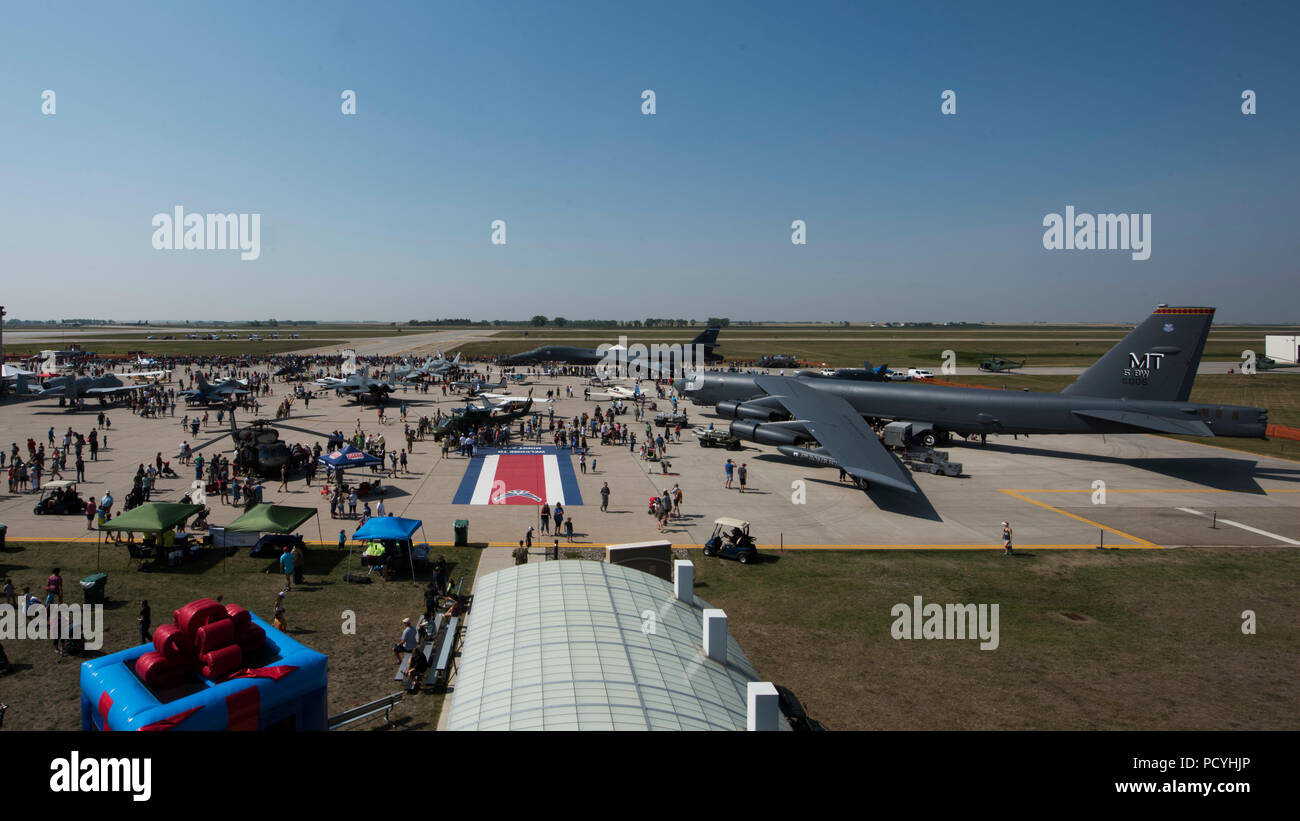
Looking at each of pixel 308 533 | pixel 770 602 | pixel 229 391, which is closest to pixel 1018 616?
pixel 770 602

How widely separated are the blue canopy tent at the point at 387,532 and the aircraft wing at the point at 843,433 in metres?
17.4

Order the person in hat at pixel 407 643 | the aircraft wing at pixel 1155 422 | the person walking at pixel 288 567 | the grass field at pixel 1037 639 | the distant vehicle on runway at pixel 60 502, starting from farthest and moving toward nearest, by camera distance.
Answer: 1. the aircraft wing at pixel 1155 422
2. the distant vehicle on runway at pixel 60 502
3. the person walking at pixel 288 567
4. the person in hat at pixel 407 643
5. the grass field at pixel 1037 639

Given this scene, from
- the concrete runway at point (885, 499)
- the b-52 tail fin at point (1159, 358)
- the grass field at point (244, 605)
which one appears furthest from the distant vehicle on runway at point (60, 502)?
the b-52 tail fin at point (1159, 358)

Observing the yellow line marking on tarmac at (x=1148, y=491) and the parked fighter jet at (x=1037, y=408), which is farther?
the parked fighter jet at (x=1037, y=408)

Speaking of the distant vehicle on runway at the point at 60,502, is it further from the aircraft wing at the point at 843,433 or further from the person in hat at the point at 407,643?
the aircraft wing at the point at 843,433

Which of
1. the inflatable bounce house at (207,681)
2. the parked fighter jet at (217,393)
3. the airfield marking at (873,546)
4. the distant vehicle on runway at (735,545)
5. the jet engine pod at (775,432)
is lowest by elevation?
the airfield marking at (873,546)

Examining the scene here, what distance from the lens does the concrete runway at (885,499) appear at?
24703mm

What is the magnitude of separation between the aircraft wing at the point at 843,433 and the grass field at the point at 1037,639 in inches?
187

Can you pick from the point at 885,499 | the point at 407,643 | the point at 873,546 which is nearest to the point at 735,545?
the point at 873,546

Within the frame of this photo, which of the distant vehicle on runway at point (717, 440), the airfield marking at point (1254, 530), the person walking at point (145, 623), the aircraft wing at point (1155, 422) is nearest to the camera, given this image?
the person walking at point (145, 623)

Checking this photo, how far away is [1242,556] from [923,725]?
18.4 meters

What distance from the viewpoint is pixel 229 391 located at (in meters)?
52.1

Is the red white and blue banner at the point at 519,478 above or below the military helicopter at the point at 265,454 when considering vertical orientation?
below
